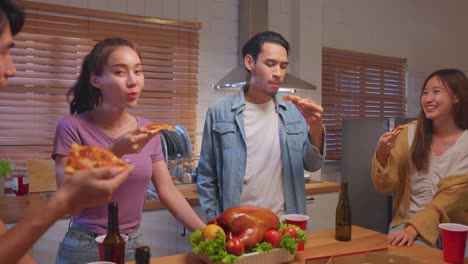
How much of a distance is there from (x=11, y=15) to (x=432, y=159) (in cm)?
194

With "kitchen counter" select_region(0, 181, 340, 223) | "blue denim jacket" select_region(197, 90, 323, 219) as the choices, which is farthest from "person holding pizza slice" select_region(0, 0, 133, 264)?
"kitchen counter" select_region(0, 181, 340, 223)

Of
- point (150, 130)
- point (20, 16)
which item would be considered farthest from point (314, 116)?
point (20, 16)

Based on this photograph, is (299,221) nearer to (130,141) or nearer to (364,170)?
(130,141)

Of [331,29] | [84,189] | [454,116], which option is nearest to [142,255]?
[84,189]

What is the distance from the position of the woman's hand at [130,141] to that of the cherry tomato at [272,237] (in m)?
0.48

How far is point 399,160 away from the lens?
2.11m

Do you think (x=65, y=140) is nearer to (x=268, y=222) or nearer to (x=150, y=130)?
(x=150, y=130)

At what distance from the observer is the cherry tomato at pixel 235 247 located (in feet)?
3.84

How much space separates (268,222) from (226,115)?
0.90 metres

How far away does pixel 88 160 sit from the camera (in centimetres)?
92

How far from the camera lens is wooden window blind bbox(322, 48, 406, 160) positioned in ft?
14.3

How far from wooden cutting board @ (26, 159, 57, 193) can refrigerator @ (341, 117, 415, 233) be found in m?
2.59

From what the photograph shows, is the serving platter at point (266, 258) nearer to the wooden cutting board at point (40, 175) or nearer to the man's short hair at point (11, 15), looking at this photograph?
the man's short hair at point (11, 15)

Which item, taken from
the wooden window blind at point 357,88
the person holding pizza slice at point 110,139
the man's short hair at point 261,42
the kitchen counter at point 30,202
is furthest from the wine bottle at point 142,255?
the wooden window blind at point 357,88
